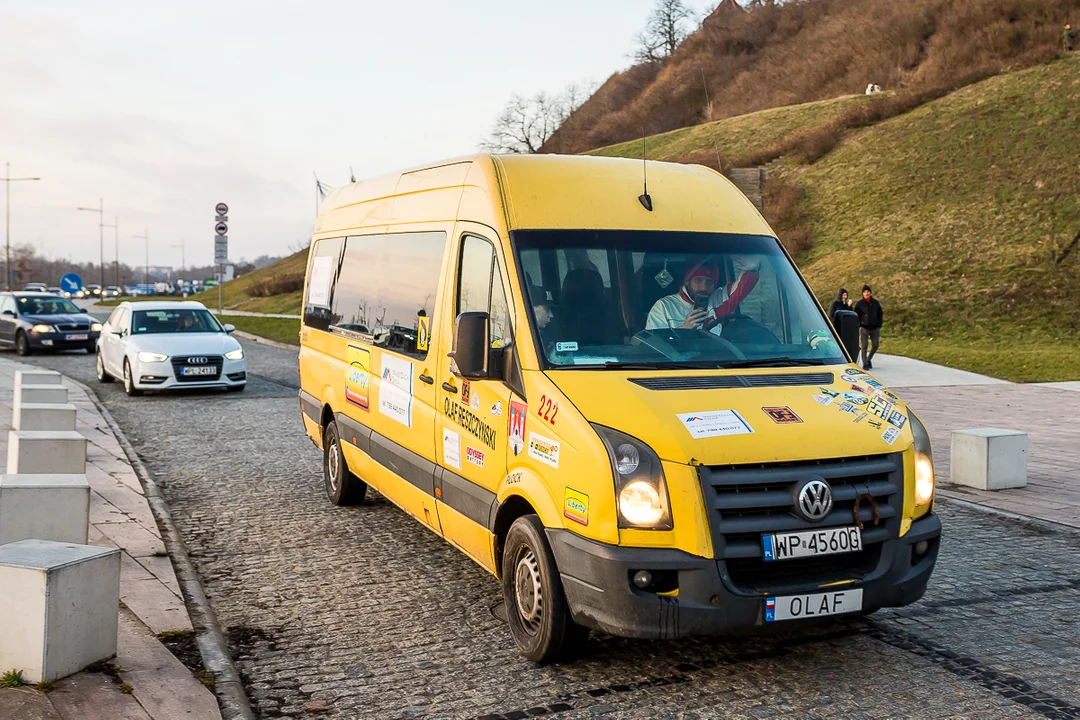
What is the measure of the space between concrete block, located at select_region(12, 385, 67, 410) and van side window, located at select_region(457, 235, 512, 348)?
6.86 metres

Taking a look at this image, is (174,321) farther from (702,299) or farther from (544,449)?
(544,449)

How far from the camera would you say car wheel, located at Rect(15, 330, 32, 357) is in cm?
2517

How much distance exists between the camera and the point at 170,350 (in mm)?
16453

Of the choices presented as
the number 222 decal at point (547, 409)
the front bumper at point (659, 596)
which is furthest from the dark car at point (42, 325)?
the front bumper at point (659, 596)

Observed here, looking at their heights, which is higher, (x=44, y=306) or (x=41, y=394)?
(x=44, y=306)

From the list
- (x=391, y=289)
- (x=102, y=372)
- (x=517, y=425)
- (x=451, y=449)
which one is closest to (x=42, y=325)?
(x=102, y=372)

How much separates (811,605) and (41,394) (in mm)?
9354

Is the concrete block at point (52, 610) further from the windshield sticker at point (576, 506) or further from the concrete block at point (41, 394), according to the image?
the concrete block at point (41, 394)

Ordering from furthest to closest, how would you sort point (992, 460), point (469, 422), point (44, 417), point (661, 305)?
point (44, 417), point (992, 460), point (469, 422), point (661, 305)

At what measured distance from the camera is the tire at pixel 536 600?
484cm

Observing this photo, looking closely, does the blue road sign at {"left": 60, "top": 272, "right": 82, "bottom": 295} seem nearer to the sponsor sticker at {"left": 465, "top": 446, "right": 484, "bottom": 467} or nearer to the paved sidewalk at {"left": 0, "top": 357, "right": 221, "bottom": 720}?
the paved sidewalk at {"left": 0, "top": 357, "right": 221, "bottom": 720}

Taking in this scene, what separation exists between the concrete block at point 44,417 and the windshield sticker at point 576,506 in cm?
709

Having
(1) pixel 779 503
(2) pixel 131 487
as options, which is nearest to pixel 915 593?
(1) pixel 779 503

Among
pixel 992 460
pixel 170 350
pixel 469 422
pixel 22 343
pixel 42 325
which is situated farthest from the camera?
pixel 22 343
